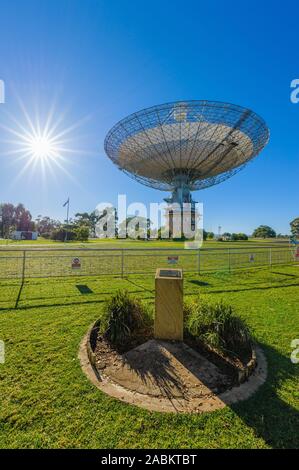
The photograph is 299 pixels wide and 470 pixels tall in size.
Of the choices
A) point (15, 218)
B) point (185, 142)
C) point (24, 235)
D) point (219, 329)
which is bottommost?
point (219, 329)

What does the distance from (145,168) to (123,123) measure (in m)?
13.0

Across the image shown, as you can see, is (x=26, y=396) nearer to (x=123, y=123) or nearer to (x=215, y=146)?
(x=123, y=123)

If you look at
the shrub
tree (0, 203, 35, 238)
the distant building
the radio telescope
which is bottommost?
the shrub

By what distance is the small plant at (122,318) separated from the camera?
411 cm

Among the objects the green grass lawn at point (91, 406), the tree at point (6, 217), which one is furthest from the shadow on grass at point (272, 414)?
the tree at point (6, 217)

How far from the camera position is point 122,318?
4.29 m

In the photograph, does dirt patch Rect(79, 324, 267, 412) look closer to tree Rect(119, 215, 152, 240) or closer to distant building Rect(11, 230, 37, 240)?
tree Rect(119, 215, 152, 240)

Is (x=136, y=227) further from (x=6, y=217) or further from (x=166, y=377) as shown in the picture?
(x=166, y=377)

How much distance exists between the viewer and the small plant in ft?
13.5

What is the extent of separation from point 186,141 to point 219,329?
3628 cm

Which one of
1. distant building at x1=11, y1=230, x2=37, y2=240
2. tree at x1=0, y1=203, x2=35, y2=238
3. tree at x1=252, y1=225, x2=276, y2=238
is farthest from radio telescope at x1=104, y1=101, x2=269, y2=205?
tree at x1=252, y1=225, x2=276, y2=238

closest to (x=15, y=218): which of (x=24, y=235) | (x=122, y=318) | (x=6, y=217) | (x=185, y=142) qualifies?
(x=6, y=217)

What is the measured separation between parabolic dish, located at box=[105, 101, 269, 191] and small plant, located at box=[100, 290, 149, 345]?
28759mm

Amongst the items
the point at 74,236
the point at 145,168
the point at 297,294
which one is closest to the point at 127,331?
the point at 297,294
